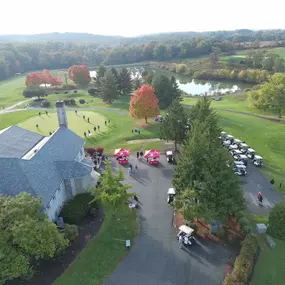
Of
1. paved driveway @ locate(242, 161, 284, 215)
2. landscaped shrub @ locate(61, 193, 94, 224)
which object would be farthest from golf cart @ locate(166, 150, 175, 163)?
landscaped shrub @ locate(61, 193, 94, 224)

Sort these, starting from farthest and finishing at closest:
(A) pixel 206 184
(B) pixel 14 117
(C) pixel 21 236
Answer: (B) pixel 14 117, (A) pixel 206 184, (C) pixel 21 236

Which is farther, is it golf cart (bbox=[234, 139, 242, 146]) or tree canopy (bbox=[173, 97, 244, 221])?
golf cart (bbox=[234, 139, 242, 146])

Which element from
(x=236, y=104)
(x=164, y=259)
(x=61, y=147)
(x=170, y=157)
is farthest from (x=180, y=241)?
(x=236, y=104)

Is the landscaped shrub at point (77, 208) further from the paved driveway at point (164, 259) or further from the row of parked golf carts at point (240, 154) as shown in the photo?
the row of parked golf carts at point (240, 154)

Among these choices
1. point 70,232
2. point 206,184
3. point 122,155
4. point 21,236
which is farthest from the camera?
point 122,155

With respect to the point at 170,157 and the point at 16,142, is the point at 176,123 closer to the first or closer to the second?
the point at 170,157

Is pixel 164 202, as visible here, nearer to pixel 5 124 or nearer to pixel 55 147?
pixel 55 147

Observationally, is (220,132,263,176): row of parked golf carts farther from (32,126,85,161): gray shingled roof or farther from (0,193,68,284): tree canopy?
(0,193,68,284): tree canopy
